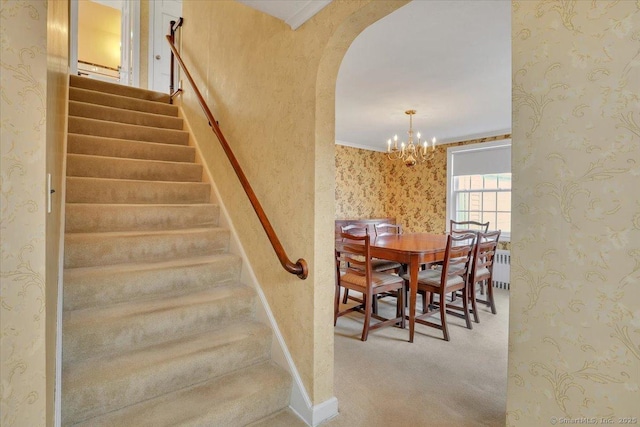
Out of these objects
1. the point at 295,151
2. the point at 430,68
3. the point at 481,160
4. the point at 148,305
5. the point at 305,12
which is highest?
the point at 430,68

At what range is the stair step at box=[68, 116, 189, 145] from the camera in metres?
2.78

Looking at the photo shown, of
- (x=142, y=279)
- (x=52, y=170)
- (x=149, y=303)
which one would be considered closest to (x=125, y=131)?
(x=142, y=279)

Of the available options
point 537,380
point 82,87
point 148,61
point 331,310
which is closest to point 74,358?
point 331,310

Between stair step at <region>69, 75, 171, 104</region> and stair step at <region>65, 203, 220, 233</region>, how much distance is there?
6.46ft

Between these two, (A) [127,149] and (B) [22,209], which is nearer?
(B) [22,209]

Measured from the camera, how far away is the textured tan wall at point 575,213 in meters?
0.69

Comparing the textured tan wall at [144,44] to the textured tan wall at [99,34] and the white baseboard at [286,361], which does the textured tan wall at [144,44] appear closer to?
the textured tan wall at [99,34]

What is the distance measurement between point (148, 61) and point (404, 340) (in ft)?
17.7

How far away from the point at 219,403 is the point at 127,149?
2.34m

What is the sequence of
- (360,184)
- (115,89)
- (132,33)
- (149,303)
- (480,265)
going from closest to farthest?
1. (149,303)
2. (480,265)
3. (115,89)
4. (132,33)
5. (360,184)

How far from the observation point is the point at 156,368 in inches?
62.2

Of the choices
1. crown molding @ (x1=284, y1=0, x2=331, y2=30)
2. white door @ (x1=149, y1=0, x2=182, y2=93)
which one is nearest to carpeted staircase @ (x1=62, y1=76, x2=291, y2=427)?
crown molding @ (x1=284, y1=0, x2=331, y2=30)

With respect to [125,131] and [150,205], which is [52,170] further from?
[125,131]

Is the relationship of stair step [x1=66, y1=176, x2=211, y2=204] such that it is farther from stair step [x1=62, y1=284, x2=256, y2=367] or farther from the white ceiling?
the white ceiling
